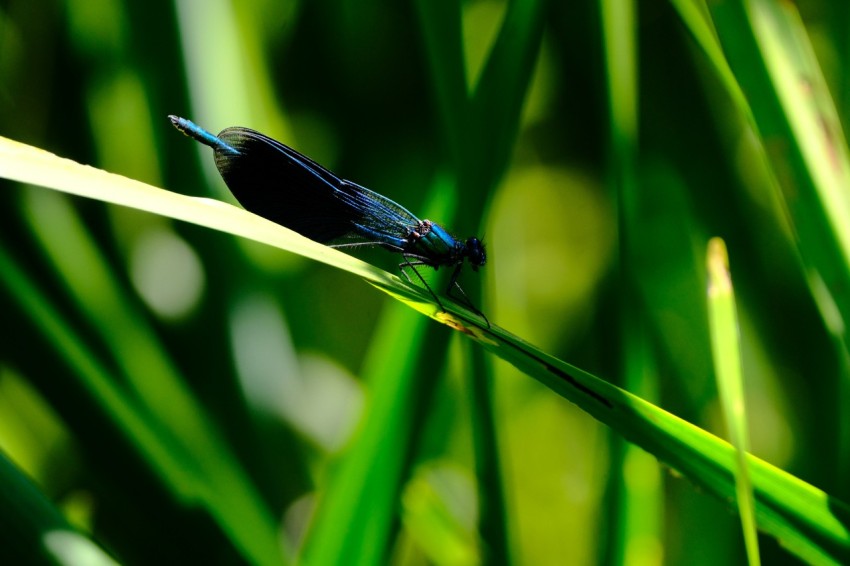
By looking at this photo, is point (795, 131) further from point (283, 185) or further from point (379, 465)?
point (283, 185)

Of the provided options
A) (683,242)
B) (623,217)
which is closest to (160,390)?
(623,217)

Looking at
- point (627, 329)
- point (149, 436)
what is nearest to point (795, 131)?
point (627, 329)

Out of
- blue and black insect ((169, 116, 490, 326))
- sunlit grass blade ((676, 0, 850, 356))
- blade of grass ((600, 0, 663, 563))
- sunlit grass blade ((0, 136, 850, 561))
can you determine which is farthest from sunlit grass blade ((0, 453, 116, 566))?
sunlit grass blade ((676, 0, 850, 356))

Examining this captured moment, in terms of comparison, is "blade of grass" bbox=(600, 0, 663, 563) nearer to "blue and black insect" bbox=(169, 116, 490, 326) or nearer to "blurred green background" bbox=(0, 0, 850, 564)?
"blurred green background" bbox=(0, 0, 850, 564)

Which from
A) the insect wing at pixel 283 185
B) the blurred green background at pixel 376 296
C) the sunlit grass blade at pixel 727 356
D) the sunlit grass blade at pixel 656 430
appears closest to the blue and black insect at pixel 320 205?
the insect wing at pixel 283 185

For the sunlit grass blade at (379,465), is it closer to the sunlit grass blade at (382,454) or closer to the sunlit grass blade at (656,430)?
the sunlit grass blade at (382,454)
